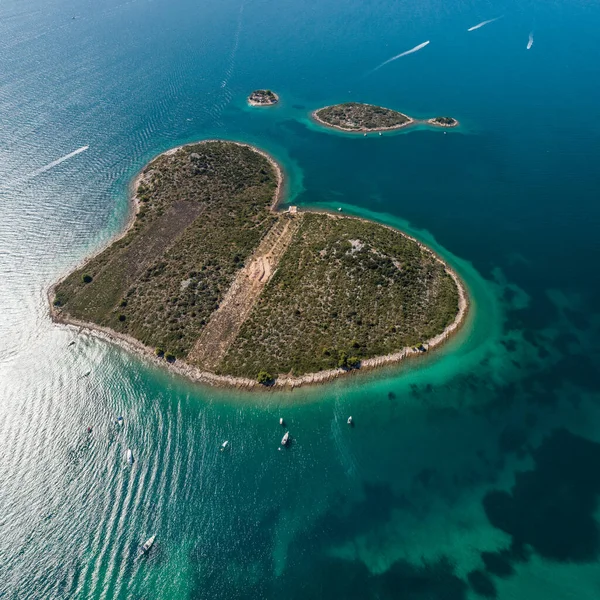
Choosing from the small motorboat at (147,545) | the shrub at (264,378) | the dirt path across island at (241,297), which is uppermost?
the small motorboat at (147,545)

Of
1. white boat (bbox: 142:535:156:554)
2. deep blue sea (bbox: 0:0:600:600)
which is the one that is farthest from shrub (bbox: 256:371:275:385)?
white boat (bbox: 142:535:156:554)

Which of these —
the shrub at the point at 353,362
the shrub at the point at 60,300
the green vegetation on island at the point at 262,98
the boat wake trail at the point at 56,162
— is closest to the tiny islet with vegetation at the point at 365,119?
the green vegetation on island at the point at 262,98

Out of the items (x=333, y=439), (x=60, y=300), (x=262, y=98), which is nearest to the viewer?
(x=333, y=439)

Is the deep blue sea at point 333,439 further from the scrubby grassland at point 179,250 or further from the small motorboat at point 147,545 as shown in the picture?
the scrubby grassland at point 179,250

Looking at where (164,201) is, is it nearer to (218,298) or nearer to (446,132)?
(218,298)

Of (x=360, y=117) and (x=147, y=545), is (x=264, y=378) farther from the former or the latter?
(x=360, y=117)

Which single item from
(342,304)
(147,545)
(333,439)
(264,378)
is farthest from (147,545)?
(342,304)

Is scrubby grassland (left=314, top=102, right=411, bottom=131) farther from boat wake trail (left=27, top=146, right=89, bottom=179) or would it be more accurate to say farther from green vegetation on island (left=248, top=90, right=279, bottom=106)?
boat wake trail (left=27, top=146, right=89, bottom=179)
